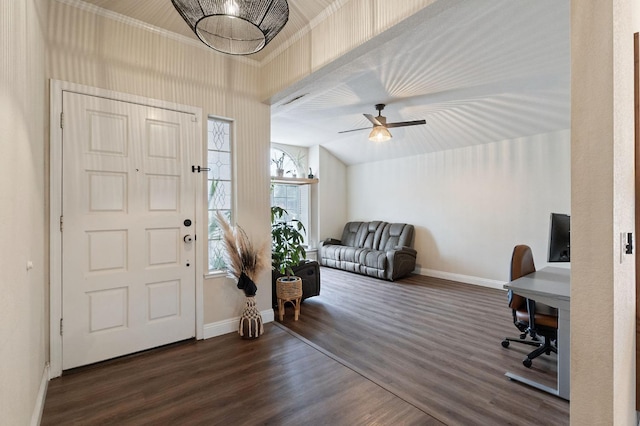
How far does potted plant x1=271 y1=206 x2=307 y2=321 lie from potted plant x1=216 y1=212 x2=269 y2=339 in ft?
1.59

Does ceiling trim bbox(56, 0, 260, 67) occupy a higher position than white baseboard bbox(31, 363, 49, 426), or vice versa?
ceiling trim bbox(56, 0, 260, 67)

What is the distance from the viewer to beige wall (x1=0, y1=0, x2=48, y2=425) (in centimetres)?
124

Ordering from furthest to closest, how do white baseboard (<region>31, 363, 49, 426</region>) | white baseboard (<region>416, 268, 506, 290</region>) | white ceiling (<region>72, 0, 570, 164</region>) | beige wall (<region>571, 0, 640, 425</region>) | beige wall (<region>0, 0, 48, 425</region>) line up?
1. white baseboard (<region>416, 268, 506, 290</region>)
2. white ceiling (<region>72, 0, 570, 164</region>)
3. white baseboard (<region>31, 363, 49, 426</region>)
4. beige wall (<region>0, 0, 48, 425</region>)
5. beige wall (<region>571, 0, 640, 425</region>)

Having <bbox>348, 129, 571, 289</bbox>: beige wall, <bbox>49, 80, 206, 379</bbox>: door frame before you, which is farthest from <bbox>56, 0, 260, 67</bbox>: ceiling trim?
<bbox>348, 129, 571, 289</bbox>: beige wall

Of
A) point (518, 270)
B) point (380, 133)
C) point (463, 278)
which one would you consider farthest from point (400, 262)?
point (518, 270)

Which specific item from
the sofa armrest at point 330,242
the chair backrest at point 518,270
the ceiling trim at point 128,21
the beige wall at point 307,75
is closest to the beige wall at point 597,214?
the beige wall at point 307,75

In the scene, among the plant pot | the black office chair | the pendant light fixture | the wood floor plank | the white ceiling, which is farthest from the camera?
the plant pot

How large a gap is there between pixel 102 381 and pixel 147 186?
1.58 metres

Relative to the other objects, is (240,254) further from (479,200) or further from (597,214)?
(479,200)

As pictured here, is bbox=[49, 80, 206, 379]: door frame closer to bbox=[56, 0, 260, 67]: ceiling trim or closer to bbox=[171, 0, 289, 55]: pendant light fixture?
bbox=[56, 0, 260, 67]: ceiling trim

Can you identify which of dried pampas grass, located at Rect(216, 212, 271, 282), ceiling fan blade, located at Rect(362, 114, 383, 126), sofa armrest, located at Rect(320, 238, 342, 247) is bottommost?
sofa armrest, located at Rect(320, 238, 342, 247)

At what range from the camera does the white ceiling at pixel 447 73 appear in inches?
89.1

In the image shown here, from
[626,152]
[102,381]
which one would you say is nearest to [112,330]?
[102,381]

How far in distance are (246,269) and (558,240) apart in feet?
8.99
